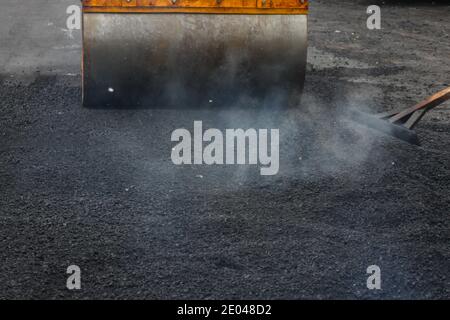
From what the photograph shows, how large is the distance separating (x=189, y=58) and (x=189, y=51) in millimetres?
59

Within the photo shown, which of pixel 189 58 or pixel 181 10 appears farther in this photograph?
pixel 189 58

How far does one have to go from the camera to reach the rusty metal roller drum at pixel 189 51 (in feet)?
17.7

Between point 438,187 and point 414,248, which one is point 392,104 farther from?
point 414,248

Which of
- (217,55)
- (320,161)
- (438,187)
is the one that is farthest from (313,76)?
(438,187)

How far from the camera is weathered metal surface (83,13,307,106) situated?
17.7ft

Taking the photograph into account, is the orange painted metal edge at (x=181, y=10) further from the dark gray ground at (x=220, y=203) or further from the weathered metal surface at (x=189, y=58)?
the dark gray ground at (x=220, y=203)

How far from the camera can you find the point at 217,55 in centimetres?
551

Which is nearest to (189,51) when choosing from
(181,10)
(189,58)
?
(189,58)

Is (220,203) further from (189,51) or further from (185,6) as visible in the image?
(185,6)

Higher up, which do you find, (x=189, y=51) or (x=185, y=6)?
(x=185, y=6)

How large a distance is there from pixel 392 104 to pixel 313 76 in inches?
46.1

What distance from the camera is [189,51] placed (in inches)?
216

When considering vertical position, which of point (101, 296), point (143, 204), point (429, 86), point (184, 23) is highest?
point (184, 23)

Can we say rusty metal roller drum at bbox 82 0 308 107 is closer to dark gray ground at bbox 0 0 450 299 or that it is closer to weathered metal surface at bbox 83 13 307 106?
weathered metal surface at bbox 83 13 307 106
